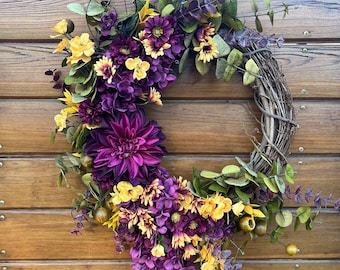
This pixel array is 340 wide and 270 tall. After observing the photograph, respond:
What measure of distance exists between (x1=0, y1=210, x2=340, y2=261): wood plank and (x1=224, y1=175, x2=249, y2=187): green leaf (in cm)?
20

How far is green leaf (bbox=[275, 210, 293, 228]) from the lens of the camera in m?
0.94

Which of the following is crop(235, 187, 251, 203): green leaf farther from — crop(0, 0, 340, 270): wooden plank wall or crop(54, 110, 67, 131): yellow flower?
crop(54, 110, 67, 131): yellow flower

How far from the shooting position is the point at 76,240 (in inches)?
40.8

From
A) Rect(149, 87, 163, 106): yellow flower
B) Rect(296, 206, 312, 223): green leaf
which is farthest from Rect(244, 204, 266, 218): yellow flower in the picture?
Rect(149, 87, 163, 106): yellow flower

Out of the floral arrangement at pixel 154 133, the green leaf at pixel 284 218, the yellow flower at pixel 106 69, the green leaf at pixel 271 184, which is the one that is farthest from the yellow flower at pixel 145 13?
the green leaf at pixel 284 218

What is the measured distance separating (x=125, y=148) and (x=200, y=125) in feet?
0.69

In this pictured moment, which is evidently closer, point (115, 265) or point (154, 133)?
point (154, 133)

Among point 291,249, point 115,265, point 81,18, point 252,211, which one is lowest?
point 115,265

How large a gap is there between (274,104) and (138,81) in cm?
31

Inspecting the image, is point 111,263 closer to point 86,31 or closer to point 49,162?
point 49,162

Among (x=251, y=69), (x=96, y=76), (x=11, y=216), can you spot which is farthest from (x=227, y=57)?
(x=11, y=216)

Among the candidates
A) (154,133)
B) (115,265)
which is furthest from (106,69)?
(115,265)

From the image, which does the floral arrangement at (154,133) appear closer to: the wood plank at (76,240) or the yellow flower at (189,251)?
the yellow flower at (189,251)

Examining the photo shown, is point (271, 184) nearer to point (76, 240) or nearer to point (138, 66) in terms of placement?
point (138, 66)
